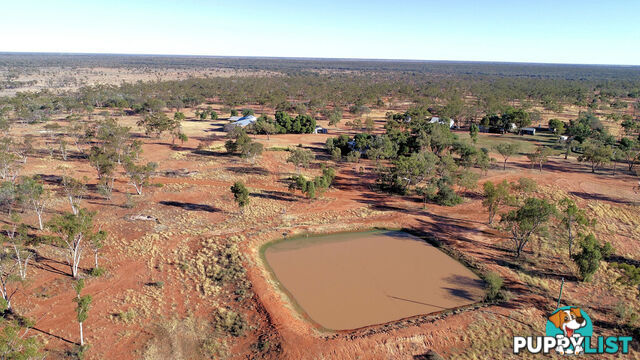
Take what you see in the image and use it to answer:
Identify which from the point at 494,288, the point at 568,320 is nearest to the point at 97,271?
the point at 494,288

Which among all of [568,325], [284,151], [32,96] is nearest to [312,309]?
[568,325]

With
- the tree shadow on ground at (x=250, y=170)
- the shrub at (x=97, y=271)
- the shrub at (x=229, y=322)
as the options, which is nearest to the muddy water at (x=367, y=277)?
the shrub at (x=229, y=322)

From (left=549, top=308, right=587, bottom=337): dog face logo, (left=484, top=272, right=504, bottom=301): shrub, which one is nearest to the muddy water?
(left=484, top=272, right=504, bottom=301): shrub

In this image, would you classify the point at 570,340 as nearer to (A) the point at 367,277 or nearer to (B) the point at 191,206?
(A) the point at 367,277

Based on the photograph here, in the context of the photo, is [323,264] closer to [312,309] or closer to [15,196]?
[312,309]

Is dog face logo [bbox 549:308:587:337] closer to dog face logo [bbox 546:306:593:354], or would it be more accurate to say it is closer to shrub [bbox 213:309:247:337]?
dog face logo [bbox 546:306:593:354]

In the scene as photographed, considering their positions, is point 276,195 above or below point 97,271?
above
